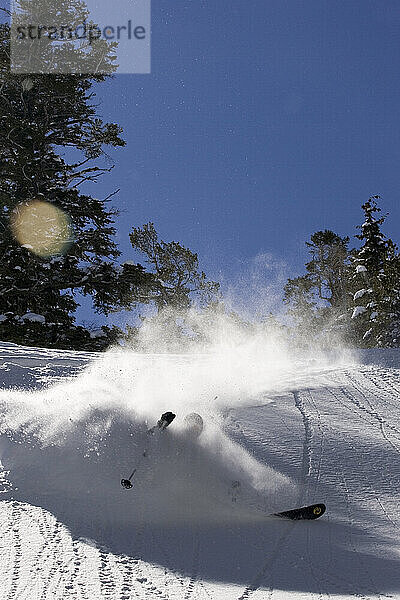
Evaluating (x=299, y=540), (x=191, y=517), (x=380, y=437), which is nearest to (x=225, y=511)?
(x=191, y=517)

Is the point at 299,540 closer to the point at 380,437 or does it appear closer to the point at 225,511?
the point at 225,511

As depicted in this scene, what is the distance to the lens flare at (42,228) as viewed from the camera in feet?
60.4

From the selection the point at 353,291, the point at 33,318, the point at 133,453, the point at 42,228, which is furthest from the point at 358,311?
the point at 133,453

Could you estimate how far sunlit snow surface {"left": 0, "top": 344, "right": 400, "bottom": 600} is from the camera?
3029 mm

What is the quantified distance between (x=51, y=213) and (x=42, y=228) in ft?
2.07

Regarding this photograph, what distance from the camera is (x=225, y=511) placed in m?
4.17

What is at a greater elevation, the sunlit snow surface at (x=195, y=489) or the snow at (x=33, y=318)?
the snow at (x=33, y=318)

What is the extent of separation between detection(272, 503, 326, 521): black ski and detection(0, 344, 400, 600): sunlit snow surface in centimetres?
7

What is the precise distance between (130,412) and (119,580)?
236 cm

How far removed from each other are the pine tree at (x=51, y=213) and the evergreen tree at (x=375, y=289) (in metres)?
8.74

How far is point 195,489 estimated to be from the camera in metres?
4.45

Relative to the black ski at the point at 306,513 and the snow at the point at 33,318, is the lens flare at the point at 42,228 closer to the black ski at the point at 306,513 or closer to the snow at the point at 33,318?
the snow at the point at 33,318

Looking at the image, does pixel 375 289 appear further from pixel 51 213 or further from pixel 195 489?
pixel 195 489

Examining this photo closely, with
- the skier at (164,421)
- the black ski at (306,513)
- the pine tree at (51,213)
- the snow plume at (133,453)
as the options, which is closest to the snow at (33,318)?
the pine tree at (51,213)
